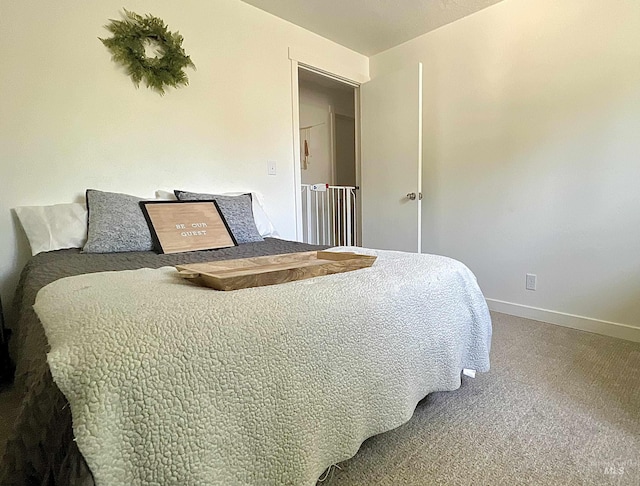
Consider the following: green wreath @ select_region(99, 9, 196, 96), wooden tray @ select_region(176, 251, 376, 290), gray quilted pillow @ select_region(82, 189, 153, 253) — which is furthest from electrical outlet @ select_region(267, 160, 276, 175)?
wooden tray @ select_region(176, 251, 376, 290)

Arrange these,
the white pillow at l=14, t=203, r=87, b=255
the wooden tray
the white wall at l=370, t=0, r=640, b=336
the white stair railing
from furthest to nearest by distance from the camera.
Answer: the white stair railing → the white wall at l=370, t=0, r=640, b=336 → the white pillow at l=14, t=203, r=87, b=255 → the wooden tray

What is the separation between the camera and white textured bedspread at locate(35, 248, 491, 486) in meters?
0.59

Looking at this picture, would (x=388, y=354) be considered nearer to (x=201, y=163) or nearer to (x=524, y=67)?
(x=201, y=163)

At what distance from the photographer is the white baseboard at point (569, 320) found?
7.35 feet

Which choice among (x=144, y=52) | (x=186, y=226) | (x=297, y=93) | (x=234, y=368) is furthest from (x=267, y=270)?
(x=297, y=93)

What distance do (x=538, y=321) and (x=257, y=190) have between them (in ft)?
7.80

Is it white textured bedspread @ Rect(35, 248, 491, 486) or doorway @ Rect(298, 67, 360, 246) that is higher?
doorway @ Rect(298, 67, 360, 246)

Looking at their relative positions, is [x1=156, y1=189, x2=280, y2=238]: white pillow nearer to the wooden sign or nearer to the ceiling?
the wooden sign

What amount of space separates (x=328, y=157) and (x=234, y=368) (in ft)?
14.5

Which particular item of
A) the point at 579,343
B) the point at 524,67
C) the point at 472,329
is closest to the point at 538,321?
the point at 579,343

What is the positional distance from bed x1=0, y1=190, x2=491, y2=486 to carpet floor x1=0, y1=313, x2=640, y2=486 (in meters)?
0.20

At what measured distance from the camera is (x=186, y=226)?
6.39 feet

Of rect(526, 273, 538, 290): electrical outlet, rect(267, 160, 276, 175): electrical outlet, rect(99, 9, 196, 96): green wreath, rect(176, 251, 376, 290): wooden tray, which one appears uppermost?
rect(99, 9, 196, 96): green wreath

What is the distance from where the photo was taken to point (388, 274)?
1.20 metres
